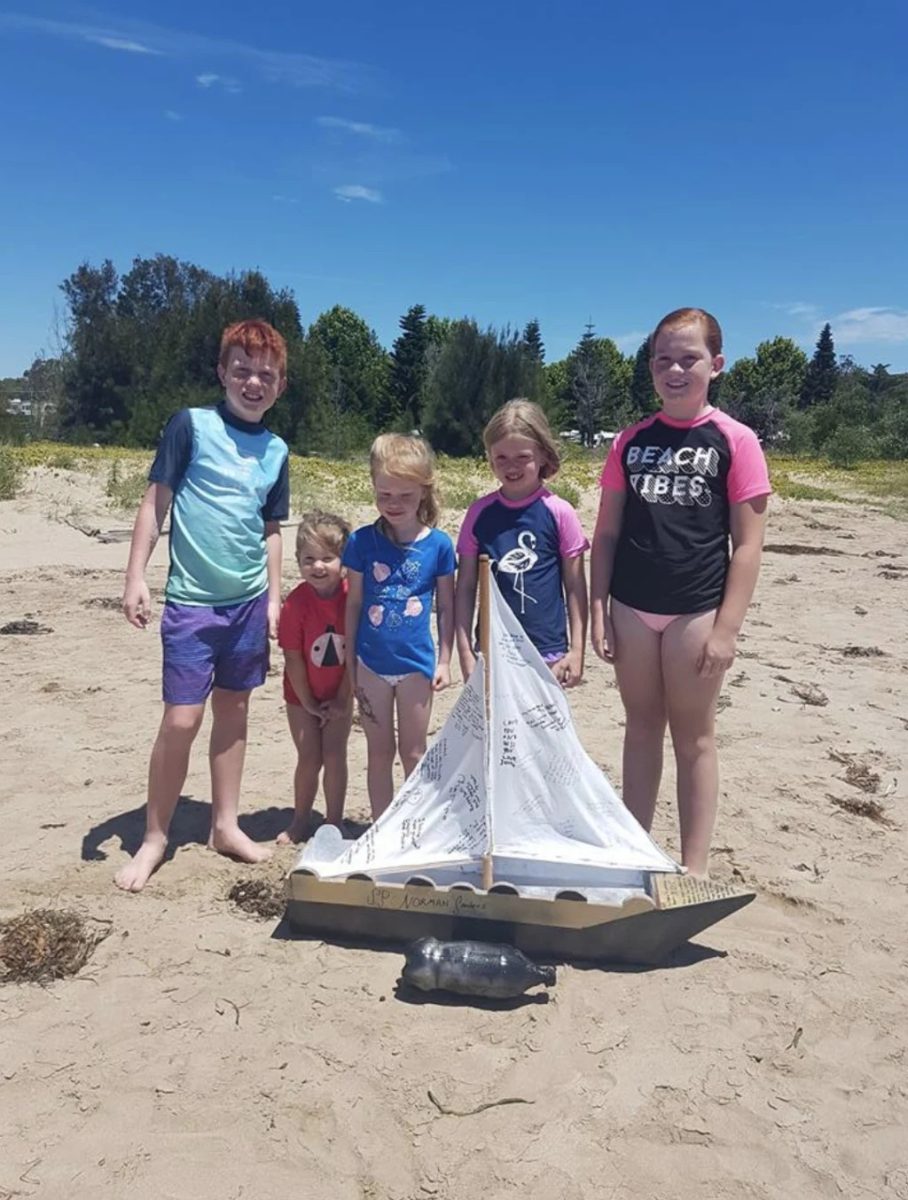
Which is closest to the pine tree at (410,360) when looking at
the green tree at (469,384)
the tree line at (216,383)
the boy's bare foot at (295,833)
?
the tree line at (216,383)

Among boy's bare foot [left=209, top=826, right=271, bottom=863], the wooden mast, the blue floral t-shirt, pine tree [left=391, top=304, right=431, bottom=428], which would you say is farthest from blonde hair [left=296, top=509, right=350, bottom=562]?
pine tree [left=391, top=304, right=431, bottom=428]

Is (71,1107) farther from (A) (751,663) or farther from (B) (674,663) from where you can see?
(A) (751,663)

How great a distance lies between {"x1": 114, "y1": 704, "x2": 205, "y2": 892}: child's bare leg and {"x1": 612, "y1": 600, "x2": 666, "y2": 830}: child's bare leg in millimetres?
1694

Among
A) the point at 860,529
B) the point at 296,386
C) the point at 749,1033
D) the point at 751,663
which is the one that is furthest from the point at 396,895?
the point at 296,386

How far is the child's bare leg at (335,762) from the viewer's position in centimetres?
413

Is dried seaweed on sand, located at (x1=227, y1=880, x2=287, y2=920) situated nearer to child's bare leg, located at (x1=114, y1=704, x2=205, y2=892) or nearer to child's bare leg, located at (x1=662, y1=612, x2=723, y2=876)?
child's bare leg, located at (x1=114, y1=704, x2=205, y2=892)

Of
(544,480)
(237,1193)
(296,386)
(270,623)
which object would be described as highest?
(296,386)

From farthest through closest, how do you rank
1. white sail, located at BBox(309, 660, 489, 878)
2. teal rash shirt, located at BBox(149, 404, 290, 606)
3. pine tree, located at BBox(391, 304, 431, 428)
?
1. pine tree, located at BBox(391, 304, 431, 428)
2. teal rash shirt, located at BBox(149, 404, 290, 606)
3. white sail, located at BBox(309, 660, 489, 878)

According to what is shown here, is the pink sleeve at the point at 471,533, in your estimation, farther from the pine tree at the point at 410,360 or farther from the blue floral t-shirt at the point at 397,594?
the pine tree at the point at 410,360

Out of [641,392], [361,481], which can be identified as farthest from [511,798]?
[641,392]

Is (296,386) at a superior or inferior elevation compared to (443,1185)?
superior

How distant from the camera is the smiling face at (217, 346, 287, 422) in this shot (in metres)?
3.73

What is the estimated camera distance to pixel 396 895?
3369mm

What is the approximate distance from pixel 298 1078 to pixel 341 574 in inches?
76.2
